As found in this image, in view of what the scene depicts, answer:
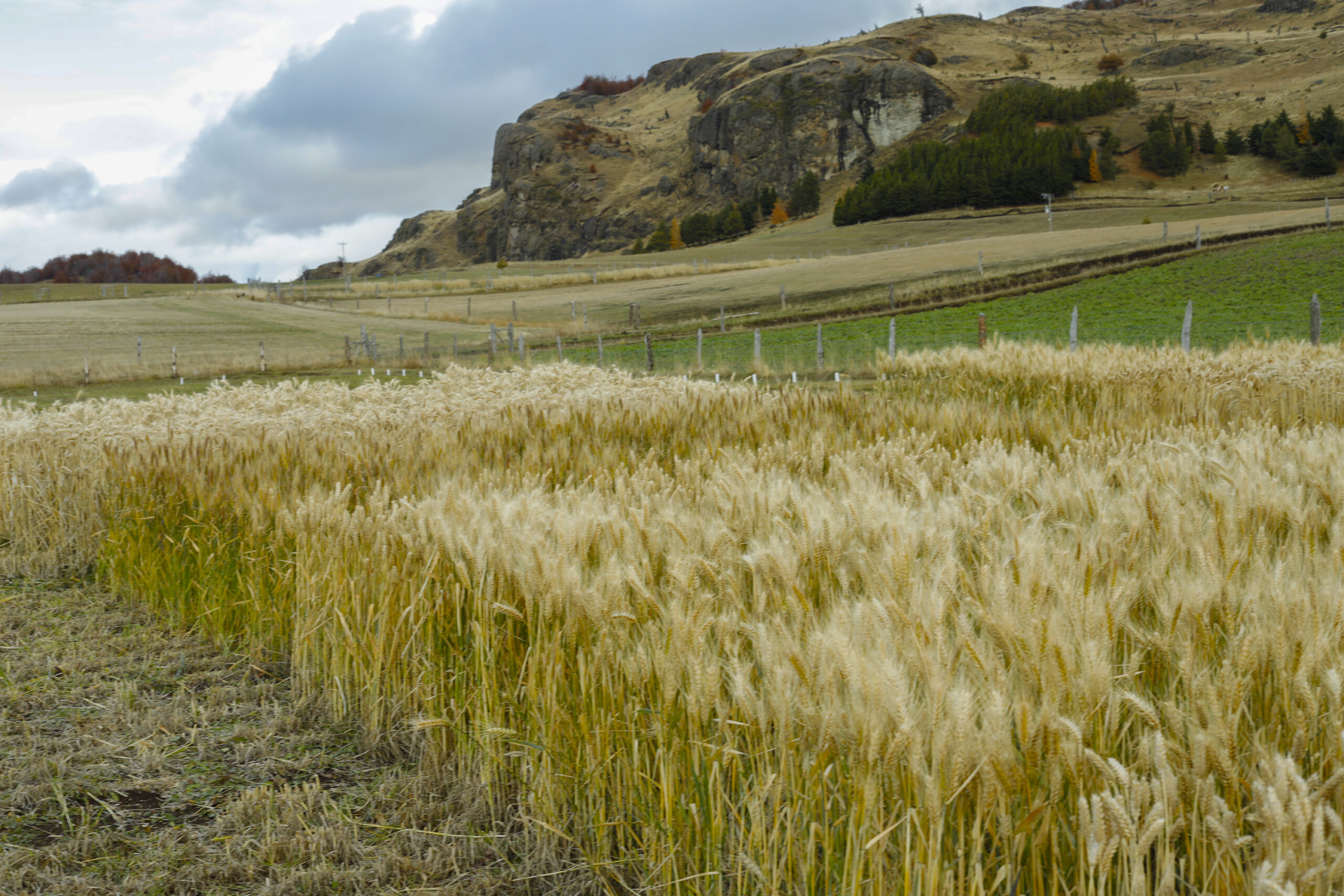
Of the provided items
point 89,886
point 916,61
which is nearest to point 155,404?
point 89,886

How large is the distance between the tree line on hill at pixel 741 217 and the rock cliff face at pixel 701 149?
8984 mm

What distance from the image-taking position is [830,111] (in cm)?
14288

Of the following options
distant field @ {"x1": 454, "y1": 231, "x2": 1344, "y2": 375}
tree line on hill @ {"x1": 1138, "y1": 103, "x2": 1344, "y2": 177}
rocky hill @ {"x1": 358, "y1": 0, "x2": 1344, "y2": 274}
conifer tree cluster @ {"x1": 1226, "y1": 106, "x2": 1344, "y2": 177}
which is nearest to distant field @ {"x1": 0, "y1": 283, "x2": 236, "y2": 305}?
distant field @ {"x1": 454, "y1": 231, "x2": 1344, "y2": 375}

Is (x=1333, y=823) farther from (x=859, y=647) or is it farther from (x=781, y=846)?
(x=781, y=846)

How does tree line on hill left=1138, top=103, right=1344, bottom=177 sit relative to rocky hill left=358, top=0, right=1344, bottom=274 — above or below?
below

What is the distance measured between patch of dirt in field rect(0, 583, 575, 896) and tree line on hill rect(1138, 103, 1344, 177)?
352 ft

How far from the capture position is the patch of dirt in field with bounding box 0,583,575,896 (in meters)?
2.45

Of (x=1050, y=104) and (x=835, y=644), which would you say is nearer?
(x=835, y=644)

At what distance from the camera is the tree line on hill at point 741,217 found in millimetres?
132125

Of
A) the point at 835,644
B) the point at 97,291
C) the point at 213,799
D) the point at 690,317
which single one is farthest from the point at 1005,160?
the point at 835,644

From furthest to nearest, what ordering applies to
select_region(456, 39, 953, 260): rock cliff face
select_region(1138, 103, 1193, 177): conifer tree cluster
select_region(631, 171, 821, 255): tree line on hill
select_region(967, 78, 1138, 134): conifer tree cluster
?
select_region(456, 39, 953, 260): rock cliff face < select_region(631, 171, 821, 255): tree line on hill < select_region(967, 78, 1138, 134): conifer tree cluster < select_region(1138, 103, 1193, 177): conifer tree cluster

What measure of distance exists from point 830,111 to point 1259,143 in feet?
211

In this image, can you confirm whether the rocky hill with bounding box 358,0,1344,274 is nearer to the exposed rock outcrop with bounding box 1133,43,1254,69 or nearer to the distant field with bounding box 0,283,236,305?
the exposed rock outcrop with bounding box 1133,43,1254,69

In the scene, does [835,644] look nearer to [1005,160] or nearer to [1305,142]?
[1005,160]
